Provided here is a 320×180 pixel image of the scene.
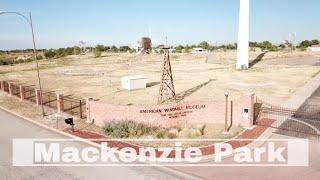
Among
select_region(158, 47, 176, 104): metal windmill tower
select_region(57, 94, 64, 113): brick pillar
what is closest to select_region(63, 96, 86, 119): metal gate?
select_region(57, 94, 64, 113): brick pillar

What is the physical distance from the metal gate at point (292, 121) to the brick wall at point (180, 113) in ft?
5.34

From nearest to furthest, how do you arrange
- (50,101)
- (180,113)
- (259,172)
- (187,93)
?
1. (259,172)
2. (180,113)
3. (50,101)
4. (187,93)

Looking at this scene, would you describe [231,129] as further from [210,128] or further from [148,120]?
[148,120]

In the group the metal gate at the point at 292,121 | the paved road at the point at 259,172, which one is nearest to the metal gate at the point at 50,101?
the metal gate at the point at 292,121

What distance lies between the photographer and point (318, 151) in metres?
15.9

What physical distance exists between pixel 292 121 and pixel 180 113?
777 centimetres

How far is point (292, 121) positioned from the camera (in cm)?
2095

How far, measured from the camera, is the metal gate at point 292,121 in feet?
61.9

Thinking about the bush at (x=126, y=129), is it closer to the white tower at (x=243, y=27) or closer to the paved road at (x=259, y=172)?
the paved road at (x=259, y=172)

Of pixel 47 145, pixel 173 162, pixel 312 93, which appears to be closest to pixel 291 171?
pixel 173 162

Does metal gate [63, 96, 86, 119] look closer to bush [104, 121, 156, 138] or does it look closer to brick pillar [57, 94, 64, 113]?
brick pillar [57, 94, 64, 113]

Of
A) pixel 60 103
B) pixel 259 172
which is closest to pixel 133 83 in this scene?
pixel 60 103

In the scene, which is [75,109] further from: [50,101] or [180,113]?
[180,113]

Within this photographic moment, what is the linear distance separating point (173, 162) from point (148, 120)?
16.6 ft
